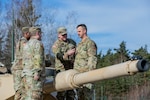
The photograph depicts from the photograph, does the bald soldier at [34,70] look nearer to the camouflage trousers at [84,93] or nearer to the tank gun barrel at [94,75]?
the tank gun barrel at [94,75]

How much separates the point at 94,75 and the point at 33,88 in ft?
3.73

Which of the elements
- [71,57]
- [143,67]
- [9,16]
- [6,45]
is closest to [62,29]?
A: [71,57]

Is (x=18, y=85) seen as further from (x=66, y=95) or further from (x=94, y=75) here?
(x=94, y=75)

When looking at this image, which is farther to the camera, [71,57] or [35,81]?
[71,57]

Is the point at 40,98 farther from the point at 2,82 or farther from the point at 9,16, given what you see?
the point at 9,16

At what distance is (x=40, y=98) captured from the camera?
753 centimetres

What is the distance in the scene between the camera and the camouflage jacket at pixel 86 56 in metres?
8.17

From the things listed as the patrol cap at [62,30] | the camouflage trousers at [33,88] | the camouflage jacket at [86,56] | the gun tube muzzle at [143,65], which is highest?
the patrol cap at [62,30]

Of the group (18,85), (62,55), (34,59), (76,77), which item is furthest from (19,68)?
(76,77)

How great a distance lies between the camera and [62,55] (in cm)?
859

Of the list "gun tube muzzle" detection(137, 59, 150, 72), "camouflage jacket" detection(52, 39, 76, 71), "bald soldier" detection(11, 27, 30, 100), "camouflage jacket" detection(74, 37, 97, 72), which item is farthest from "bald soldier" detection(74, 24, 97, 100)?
"gun tube muzzle" detection(137, 59, 150, 72)

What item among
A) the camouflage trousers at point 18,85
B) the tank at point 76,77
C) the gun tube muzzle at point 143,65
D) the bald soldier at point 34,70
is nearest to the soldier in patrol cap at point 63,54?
the tank at point 76,77

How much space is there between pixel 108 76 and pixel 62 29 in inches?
84.5

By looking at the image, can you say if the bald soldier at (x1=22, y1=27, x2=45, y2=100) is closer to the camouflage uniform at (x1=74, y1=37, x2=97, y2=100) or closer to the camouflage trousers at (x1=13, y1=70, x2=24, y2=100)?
the camouflage trousers at (x1=13, y1=70, x2=24, y2=100)
